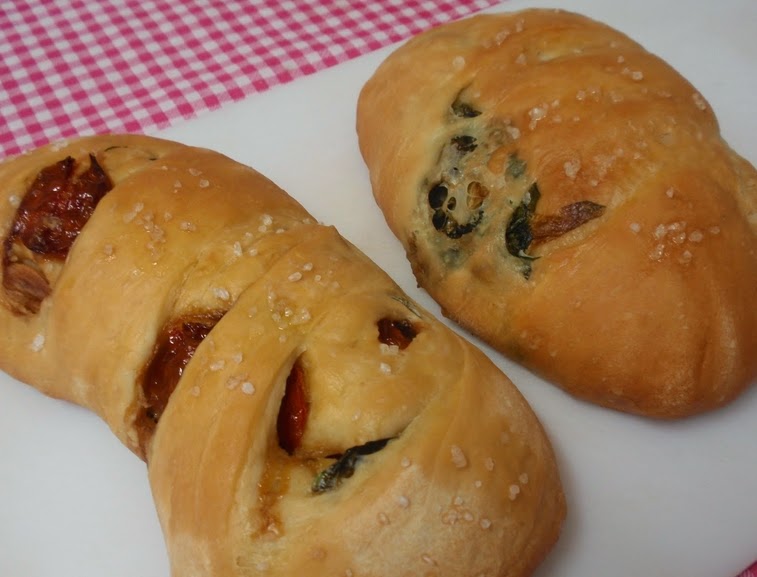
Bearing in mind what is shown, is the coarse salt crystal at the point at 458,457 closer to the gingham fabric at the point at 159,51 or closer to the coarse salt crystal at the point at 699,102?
the coarse salt crystal at the point at 699,102

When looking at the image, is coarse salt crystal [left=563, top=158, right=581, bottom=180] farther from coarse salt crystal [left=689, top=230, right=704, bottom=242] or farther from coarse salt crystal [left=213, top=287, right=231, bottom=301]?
A: coarse salt crystal [left=213, top=287, right=231, bottom=301]

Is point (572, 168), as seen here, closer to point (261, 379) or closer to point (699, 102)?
point (699, 102)

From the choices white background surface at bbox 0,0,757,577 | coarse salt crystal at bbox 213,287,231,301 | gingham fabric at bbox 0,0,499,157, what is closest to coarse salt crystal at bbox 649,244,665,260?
white background surface at bbox 0,0,757,577

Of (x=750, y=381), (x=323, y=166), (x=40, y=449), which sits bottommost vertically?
(x=40, y=449)

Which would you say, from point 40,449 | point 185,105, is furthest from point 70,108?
point 40,449

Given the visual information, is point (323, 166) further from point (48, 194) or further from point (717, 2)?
point (717, 2)

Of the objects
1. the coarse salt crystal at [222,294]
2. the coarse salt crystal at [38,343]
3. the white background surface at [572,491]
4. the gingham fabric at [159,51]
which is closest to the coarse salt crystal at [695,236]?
the white background surface at [572,491]
